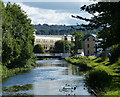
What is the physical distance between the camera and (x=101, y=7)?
27.6m

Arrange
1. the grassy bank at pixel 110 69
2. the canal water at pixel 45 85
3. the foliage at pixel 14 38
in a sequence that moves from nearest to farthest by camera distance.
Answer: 1. the grassy bank at pixel 110 69
2. the canal water at pixel 45 85
3. the foliage at pixel 14 38

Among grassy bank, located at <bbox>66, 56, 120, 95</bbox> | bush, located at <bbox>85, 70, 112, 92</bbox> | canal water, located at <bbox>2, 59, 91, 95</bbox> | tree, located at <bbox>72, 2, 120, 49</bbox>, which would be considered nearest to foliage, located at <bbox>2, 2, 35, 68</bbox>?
canal water, located at <bbox>2, 59, 91, 95</bbox>

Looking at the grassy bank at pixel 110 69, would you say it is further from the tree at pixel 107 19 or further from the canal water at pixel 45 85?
the tree at pixel 107 19

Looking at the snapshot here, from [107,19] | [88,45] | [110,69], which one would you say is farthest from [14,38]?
[88,45]

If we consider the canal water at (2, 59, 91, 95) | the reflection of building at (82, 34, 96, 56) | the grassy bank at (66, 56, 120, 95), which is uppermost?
the reflection of building at (82, 34, 96, 56)

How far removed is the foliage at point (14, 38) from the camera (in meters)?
51.0

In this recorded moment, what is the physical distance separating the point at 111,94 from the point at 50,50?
15259 centimetres

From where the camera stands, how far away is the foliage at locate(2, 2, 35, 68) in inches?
2007

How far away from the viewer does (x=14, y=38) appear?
2350 inches

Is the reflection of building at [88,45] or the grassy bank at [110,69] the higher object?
the reflection of building at [88,45]

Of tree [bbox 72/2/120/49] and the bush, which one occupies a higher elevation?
tree [bbox 72/2/120/49]

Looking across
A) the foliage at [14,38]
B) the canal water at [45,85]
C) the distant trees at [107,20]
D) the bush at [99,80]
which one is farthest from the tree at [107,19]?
the foliage at [14,38]

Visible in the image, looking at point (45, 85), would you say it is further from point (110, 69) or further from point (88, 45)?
point (88, 45)

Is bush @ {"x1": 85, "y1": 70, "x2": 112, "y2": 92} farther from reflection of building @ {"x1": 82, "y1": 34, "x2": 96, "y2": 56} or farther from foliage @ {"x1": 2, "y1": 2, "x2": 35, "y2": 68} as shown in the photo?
reflection of building @ {"x1": 82, "y1": 34, "x2": 96, "y2": 56}
